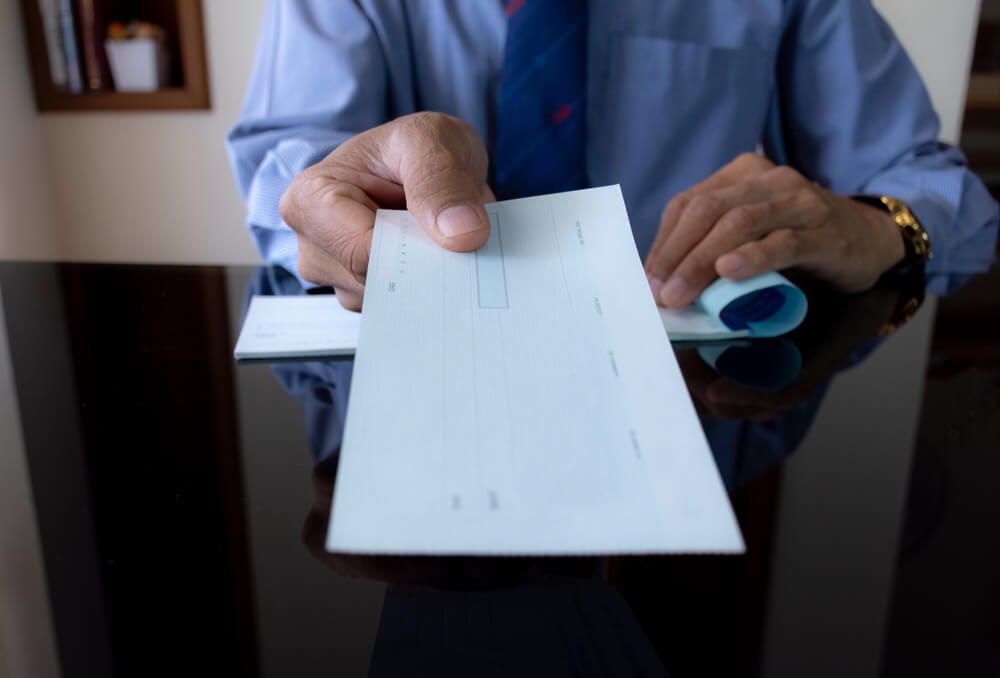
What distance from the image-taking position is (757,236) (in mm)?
509

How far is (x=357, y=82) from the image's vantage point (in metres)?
0.73

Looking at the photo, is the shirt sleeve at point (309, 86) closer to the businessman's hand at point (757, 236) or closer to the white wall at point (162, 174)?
the businessman's hand at point (757, 236)

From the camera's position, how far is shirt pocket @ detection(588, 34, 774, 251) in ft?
2.68

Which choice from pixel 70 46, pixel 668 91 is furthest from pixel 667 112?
pixel 70 46

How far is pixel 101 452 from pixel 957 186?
0.82 meters

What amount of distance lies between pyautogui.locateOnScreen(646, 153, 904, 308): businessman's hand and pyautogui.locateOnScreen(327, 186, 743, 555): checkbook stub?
155mm

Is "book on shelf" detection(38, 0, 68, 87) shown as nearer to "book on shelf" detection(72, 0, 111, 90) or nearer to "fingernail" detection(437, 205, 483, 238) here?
"book on shelf" detection(72, 0, 111, 90)

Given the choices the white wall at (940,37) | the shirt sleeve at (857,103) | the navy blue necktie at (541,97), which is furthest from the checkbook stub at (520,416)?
the white wall at (940,37)

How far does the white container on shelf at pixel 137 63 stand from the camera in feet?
→ 4.71

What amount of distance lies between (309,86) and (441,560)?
2.09 feet

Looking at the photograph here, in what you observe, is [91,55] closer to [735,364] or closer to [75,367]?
[75,367]

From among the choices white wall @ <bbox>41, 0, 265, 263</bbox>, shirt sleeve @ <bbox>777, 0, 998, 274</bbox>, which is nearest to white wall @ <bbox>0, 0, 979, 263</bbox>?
white wall @ <bbox>41, 0, 265, 263</bbox>

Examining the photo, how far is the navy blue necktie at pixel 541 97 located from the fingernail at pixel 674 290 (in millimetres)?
313

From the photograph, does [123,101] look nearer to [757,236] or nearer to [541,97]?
[541,97]
